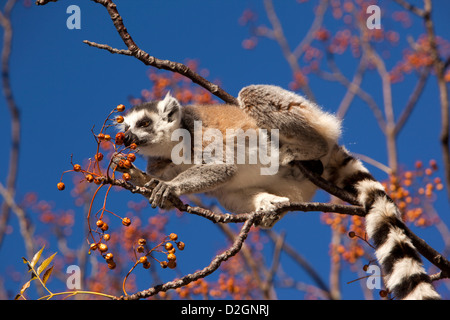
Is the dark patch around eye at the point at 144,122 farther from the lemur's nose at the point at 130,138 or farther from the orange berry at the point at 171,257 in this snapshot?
the orange berry at the point at 171,257

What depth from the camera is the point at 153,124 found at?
17.4ft

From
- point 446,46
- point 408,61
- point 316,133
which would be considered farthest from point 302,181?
point 446,46

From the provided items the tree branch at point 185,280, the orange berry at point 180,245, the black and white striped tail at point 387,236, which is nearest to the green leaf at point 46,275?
the tree branch at point 185,280

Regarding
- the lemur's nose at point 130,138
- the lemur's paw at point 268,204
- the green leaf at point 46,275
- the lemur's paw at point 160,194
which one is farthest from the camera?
the lemur's nose at point 130,138

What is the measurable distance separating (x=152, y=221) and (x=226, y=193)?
1.98m

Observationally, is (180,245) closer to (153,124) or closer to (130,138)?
(130,138)

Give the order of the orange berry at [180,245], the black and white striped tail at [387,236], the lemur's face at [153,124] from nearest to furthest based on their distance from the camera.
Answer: the orange berry at [180,245] → the black and white striped tail at [387,236] → the lemur's face at [153,124]

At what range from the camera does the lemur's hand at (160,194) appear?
13.5 feet

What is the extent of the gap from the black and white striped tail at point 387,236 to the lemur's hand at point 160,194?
1.74 meters

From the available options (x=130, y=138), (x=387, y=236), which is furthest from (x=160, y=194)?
(x=387, y=236)

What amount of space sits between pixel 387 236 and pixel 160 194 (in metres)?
1.93

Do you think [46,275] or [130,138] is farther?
[130,138]

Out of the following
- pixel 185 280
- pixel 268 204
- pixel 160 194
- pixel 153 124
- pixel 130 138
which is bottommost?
pixel 185 280
